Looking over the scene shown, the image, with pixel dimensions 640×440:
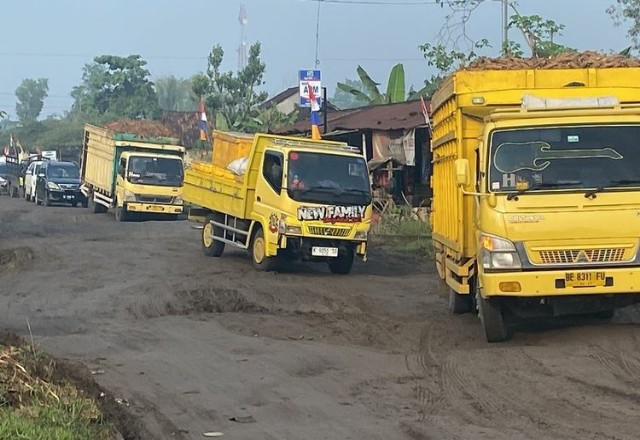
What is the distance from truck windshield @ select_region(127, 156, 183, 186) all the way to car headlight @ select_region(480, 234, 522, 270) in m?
22.7

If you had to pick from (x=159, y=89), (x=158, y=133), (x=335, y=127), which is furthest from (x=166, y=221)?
(x=159, y=89)

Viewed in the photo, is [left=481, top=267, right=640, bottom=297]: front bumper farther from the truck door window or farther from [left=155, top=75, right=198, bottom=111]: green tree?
[left=155, top=75, right=198, bottom=111]: green tree

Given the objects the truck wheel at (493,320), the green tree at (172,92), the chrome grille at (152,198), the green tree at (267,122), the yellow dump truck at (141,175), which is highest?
the green tree at (172,92)

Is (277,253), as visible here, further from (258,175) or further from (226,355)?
(226,355)

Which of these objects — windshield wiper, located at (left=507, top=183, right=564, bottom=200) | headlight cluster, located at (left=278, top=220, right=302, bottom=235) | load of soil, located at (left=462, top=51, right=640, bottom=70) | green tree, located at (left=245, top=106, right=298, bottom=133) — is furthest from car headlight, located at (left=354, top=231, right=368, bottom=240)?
green tree, located at (left=245, top=106, right=298, bottom=133)

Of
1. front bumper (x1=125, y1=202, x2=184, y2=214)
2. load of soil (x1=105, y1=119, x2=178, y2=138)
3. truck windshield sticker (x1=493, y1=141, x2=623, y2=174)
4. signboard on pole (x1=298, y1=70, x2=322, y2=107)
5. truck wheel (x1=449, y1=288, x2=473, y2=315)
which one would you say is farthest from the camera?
load of soil (x1=105, y1=119, x2=178, y2=138)

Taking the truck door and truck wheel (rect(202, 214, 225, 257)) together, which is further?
truck wheel (rect(202, 214, 225, 257))

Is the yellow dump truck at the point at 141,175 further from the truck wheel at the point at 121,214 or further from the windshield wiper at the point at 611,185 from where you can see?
the windshield wiper at the point at 611,185

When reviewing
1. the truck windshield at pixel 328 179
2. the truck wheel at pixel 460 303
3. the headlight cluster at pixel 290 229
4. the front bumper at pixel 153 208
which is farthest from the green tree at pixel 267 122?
the truck wheel at pixel 460 303

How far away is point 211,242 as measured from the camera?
2127 centimetres

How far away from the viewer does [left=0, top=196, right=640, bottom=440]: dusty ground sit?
7.62 m

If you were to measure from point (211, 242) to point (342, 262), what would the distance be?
3.57m

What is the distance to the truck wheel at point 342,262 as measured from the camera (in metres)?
18.6

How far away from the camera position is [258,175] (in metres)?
18.9
